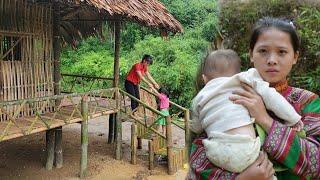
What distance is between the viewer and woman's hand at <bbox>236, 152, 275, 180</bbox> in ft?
4.47

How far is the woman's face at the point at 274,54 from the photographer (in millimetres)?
1522

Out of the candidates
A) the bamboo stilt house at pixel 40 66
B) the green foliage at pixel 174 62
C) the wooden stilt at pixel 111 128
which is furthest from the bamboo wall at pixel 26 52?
the green foliage at pixel 174 62

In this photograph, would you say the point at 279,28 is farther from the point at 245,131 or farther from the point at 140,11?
the point at 140,11

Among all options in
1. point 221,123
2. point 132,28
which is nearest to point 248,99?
point 221,123

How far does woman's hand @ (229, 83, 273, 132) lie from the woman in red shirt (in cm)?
747

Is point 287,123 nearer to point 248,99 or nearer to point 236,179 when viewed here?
point 248,99

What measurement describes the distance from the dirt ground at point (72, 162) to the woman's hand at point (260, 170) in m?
6.97

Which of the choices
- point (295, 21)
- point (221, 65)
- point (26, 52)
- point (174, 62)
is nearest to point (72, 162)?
point (26, 52)

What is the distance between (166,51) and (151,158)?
353 inches

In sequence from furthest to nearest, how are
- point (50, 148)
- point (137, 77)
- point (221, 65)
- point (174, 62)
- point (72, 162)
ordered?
1. point (174, 62)
2. point (137, 77)
3. point (72, 162)
4. point (50, 148)
5. point (221, 65)

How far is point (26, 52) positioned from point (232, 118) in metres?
6.75

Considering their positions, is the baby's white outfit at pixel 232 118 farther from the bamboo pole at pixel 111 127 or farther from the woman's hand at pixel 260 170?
the bamboo pole at pixel 111 127

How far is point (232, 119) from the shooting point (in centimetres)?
145

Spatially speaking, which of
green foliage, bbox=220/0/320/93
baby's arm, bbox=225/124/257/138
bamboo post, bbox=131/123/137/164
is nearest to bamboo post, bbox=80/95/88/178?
bamboo post, bbox=131/123/137/164
